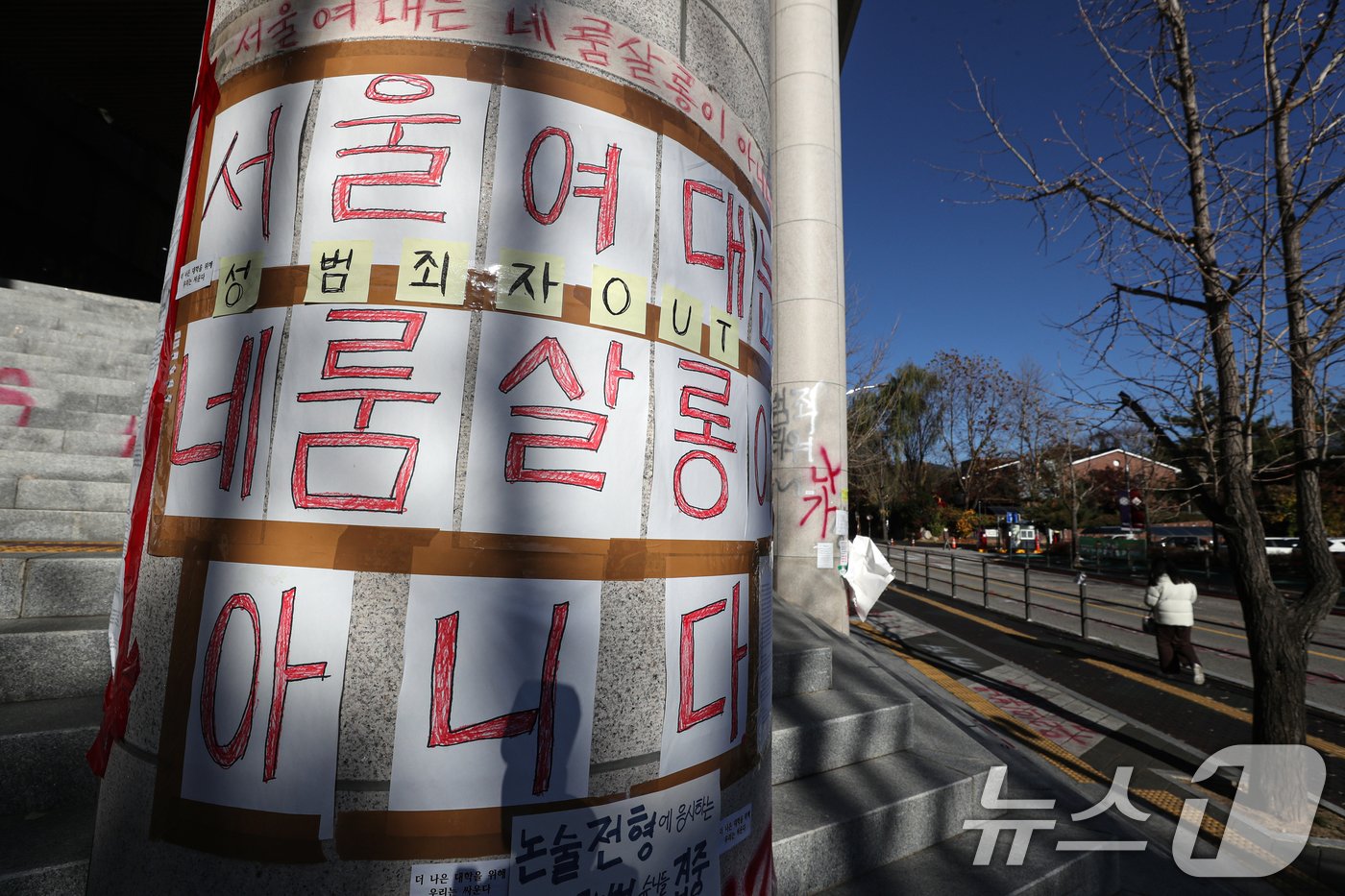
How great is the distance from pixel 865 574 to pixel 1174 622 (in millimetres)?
3616

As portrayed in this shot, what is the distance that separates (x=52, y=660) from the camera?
216cm

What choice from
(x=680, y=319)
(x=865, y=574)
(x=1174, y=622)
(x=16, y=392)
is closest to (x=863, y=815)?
(x=680, y=319)

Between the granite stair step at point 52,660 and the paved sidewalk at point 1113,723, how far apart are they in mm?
4276

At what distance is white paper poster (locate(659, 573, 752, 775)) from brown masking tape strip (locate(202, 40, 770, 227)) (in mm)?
1056

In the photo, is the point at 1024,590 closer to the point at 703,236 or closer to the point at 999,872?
the point at 999,872

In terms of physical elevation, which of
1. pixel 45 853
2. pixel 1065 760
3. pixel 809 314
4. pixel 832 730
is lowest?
pixel 1065 760

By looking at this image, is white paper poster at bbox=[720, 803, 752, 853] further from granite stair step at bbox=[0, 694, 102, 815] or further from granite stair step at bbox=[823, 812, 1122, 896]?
granite stair step at bbox=[0, 694, 102, 815]

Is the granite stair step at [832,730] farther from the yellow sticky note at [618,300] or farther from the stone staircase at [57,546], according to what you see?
the stone staircase at [57,546]

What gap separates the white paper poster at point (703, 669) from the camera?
135 cm

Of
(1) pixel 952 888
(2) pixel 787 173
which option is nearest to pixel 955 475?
(2) pixel 787 173

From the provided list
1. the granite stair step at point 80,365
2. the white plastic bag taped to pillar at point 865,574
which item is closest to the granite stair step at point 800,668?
the white plastic bag taped to pillar at point 865,574

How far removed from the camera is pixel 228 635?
1.17m

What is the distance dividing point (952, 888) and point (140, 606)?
291 cm

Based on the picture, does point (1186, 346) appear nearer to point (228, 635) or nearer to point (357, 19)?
point (357, 19)
